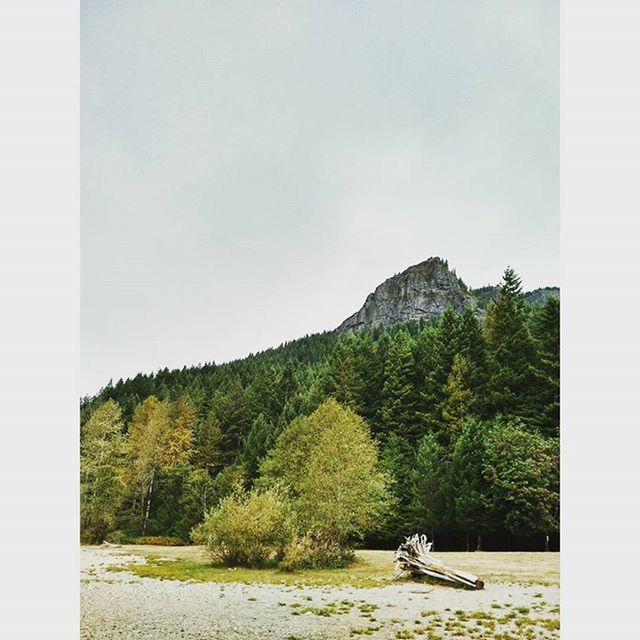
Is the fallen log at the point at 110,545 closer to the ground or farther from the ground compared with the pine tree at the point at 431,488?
closer to the ground

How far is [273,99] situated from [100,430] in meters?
3.18

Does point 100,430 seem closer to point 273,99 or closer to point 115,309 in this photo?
point 115,309

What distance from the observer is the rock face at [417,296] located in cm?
579

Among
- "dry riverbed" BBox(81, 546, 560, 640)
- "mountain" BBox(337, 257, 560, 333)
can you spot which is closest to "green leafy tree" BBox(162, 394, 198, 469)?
"dry riverbed" BBox(81, 546, 560, 640)

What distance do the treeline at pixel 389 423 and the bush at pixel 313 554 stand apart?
0.27 m

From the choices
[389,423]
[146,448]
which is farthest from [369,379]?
[146,448]

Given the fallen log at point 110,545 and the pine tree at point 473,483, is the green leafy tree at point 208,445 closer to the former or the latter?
the fallen log at point 110,545

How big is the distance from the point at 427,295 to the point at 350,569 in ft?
7.11

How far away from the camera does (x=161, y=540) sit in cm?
603

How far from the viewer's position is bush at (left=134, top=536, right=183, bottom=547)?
19.6 feet

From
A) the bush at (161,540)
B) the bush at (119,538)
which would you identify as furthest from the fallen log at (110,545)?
the bush at (161,540)

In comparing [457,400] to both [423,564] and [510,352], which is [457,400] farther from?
[423,564]
